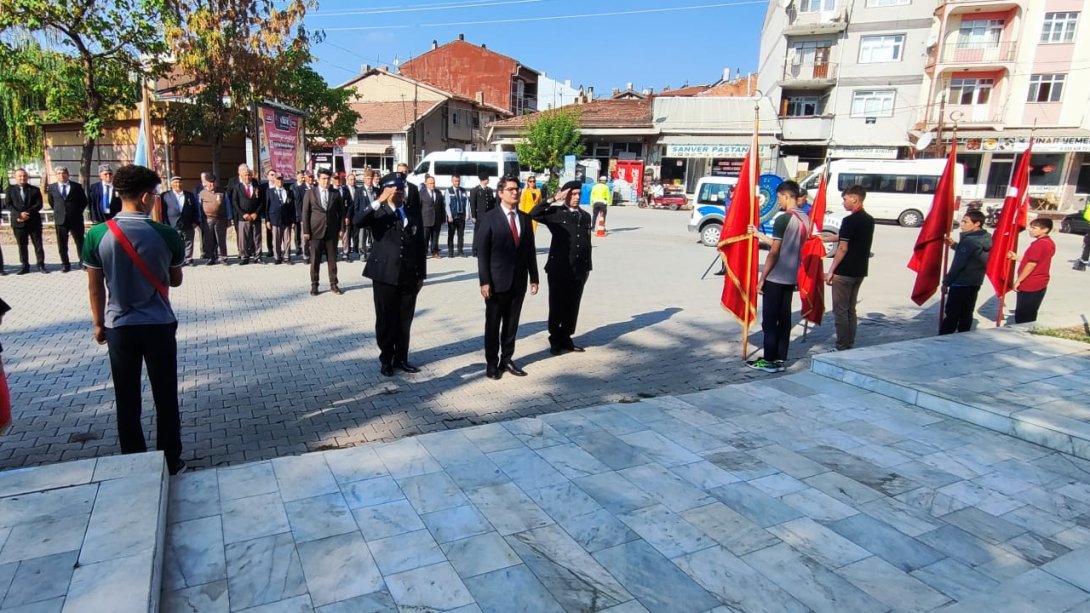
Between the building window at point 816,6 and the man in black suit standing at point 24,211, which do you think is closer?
the man in black suit standing at point 24,211

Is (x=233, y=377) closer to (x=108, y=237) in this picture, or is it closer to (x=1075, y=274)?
(x=108, y=237)

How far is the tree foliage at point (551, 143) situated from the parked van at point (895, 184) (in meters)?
14.8

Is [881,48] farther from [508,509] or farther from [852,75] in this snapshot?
[508,509]

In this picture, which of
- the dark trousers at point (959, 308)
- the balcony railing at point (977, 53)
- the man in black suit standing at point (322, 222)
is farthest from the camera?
the balcony railing at point (977, 53)

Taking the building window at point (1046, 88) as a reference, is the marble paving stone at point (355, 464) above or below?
below

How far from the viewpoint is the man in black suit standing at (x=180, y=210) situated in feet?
36.9

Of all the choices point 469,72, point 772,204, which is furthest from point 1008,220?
point 469,72

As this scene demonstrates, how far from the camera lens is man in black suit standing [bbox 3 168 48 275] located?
9703mm

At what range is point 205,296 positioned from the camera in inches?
354

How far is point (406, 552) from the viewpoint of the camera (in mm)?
2865

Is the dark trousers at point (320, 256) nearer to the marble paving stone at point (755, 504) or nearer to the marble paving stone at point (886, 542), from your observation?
the marble paving stone at point (755, 504)

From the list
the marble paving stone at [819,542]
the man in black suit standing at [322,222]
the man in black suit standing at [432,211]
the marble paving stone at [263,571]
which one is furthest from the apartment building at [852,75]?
the marble paving stone at [263,571]

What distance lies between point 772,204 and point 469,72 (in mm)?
41596

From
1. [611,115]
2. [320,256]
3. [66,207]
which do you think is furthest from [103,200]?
[611,115]
